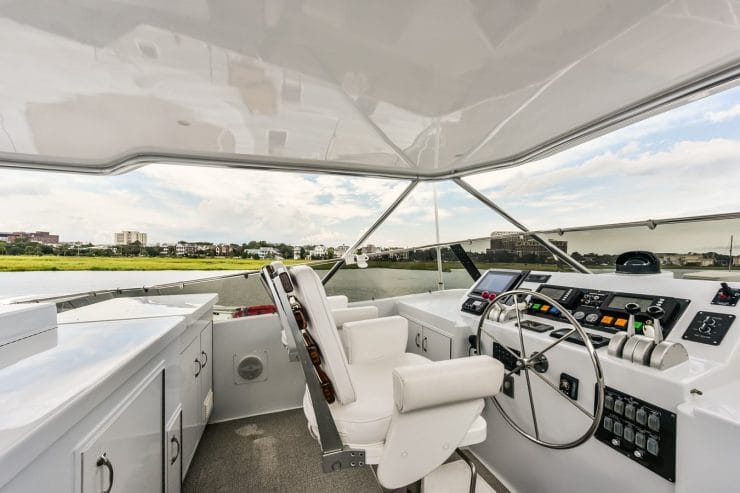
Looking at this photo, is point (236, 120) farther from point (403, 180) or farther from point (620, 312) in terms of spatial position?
point (620, 312)

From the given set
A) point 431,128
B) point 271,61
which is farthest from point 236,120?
point 431,128

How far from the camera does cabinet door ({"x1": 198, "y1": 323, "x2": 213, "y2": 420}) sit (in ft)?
6.26

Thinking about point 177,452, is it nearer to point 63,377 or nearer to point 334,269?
point 63,377

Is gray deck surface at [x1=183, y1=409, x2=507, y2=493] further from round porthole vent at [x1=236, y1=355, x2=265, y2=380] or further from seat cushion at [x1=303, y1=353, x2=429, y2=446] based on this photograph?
seat cushion at [x1=303, y1=353, x2=429, y2=446]

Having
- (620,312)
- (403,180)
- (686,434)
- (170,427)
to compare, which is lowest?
(170,427)

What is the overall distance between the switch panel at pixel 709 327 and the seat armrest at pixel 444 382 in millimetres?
745

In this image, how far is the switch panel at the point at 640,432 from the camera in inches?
36.6

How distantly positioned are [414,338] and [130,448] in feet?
5.78

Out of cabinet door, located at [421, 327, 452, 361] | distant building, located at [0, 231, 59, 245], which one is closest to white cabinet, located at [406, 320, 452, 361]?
cabinet door, located at [421, 327, 452, 361]

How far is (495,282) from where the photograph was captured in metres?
2.09

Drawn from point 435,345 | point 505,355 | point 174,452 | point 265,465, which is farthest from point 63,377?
point 435,345

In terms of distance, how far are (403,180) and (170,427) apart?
262 centimetres

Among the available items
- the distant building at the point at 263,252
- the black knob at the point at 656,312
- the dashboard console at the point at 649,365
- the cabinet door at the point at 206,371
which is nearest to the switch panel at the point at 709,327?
the dashboard console at the point at 649,365

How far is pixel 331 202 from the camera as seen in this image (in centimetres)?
332
